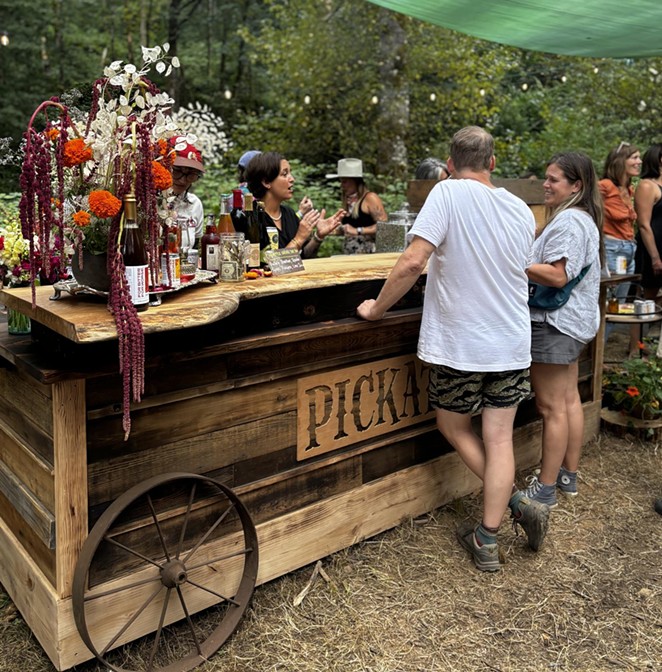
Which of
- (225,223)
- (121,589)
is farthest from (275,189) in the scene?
(121,589)

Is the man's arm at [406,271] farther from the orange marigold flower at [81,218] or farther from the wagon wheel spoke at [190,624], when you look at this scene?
the wagon wheel spoke at [190,624]

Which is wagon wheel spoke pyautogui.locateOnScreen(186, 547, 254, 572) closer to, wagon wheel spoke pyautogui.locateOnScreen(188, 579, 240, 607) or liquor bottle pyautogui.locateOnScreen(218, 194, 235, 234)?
wagon wheel spoke pyautogui.locateOnScreen(188, 579, 240, 607)

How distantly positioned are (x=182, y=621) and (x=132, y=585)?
0.37 metres

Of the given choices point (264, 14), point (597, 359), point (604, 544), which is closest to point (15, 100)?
point (264, 14)

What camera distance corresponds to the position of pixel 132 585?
2.35 m

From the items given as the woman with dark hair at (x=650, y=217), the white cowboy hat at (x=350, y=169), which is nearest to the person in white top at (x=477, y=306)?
the white cowboy hat at (x=350, y=169)

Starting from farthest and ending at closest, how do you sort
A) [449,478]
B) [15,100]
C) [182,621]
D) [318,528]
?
[15,100]
[449,478]
[318,528]
[182,621]

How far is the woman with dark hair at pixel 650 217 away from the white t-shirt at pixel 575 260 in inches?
107

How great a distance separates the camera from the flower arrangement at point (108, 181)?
197 centimetres

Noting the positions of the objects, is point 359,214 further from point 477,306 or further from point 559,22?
point 477,306

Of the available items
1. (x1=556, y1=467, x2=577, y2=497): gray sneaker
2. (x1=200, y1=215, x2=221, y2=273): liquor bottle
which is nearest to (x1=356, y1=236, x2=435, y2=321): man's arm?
(x1=200, y1=215, x2=221, y2=273): liquor bottle

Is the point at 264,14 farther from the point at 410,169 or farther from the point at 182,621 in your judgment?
the point at 182,621

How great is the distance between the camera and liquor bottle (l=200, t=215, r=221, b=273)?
283 cm

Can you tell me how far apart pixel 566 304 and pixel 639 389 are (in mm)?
1542
